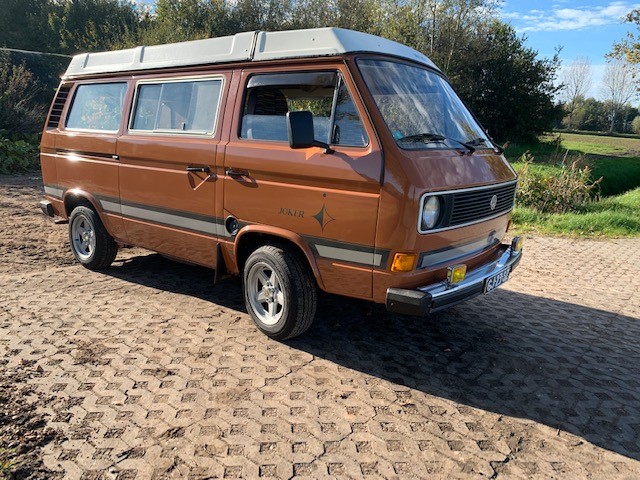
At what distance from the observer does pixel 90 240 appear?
19.9 ft

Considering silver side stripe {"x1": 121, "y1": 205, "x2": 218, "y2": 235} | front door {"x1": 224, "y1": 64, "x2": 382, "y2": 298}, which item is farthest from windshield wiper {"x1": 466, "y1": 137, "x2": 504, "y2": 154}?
silver side stripe {"x1": 121, "y1": 205, "x2": 218, "y2": 235}

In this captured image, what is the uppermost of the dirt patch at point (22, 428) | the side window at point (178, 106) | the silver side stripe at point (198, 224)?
the side window at point (178, 106)

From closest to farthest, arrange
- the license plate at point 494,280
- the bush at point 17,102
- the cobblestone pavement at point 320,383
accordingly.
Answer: the cobblestone pavement at point 320,383 → the license plate at point 494,280 → the bush at point 17,102

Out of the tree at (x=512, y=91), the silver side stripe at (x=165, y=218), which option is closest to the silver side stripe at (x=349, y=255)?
the silver side stripe at (x=165, y=218)

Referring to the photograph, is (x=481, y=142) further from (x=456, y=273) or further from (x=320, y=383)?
(x=320, y=383)

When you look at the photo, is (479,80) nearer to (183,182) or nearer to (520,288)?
(520,288)

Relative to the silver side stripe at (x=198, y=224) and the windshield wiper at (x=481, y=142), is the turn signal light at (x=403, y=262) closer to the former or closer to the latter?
the silver side stripe at (x=198, y=224)

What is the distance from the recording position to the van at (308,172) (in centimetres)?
356

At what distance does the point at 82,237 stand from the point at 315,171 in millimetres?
3888

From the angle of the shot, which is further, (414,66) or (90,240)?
(90,240)

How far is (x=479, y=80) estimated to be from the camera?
2688 cm

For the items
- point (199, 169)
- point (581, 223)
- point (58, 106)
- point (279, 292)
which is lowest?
point (581, 223)

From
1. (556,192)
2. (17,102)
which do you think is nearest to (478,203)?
(556,192)

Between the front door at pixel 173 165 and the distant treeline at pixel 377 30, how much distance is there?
56.0 feet
